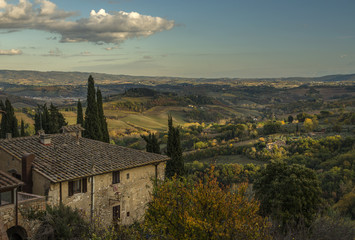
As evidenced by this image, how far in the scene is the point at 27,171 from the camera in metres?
18.9

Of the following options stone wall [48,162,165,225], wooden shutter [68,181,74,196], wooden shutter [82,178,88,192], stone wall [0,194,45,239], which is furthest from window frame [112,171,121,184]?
stone wall [0,194,45,239]

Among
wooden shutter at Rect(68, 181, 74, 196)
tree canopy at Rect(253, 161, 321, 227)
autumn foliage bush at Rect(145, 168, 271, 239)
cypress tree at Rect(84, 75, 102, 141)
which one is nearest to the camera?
autumn foliage bush at Rect(145, 168, 271, 239)

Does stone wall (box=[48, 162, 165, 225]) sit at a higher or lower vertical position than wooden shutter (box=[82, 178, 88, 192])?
lower

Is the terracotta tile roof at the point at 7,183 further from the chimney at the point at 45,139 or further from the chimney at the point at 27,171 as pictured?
the chimney at the point at 45,139

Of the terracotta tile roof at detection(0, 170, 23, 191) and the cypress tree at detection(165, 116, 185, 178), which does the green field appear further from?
the terracotta tile roof at detection(0, 170, 23, 191)

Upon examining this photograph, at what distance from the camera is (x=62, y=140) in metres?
24.0

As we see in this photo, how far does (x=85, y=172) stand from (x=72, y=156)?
2474 millimetres

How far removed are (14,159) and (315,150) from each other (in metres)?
76.0

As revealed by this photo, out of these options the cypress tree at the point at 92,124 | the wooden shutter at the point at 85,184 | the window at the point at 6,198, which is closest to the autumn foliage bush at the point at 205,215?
the wooden shutter at the point at 85,184

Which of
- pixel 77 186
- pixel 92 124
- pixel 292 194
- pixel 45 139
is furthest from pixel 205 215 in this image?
pixel 92 124

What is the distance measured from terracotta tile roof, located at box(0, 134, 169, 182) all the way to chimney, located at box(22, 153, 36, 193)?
369mm

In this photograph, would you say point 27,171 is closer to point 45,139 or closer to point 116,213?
point 45,139

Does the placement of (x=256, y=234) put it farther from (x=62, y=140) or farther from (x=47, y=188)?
(x=62, y=140)

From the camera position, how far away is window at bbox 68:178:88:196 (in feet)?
63.2
